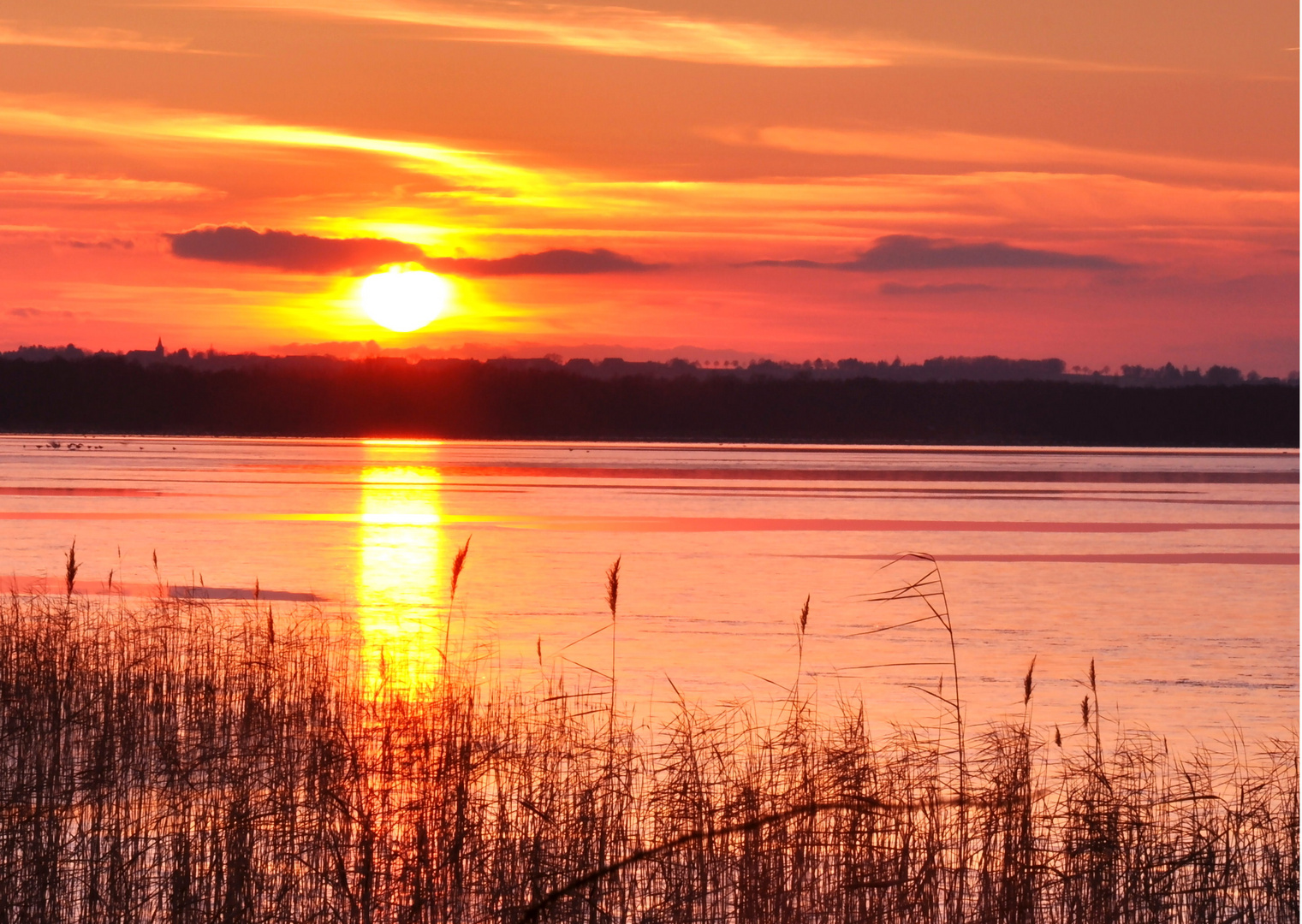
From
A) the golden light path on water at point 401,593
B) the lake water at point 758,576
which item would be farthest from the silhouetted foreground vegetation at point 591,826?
the lake water at point 758,576

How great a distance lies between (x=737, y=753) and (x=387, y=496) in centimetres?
4936

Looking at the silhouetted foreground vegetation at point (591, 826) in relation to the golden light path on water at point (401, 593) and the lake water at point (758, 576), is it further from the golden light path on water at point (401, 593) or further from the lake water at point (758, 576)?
the lake water at point (758, 576)

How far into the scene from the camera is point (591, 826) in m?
9.05

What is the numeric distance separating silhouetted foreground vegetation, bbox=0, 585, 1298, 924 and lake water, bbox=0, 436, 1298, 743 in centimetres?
275

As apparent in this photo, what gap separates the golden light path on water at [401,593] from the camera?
16.2m

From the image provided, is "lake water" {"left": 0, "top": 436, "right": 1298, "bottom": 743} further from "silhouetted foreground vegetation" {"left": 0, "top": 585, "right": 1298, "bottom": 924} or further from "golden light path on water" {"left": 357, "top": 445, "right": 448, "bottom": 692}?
"silhouetted foreground vegetation" {"left": 0, "top": 585, "right": 1298, "bottom": 924}

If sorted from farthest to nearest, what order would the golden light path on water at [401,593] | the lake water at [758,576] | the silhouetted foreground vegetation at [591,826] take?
the lake water at [758,576], the golden light path on water at [401,593], the silhouetted foreground vegetation at [591,826]

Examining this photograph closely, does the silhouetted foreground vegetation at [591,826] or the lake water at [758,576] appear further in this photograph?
the lake water at [758,576]

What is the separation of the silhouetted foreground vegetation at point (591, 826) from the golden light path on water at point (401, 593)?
2.32m

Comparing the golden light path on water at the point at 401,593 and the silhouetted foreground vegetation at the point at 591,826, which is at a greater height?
the silhouetted foreground vegetation at the point at 591,826

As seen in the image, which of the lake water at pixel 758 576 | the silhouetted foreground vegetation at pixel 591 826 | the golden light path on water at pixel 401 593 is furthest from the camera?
the lake water at pixel 758 576

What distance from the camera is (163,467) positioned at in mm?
81438

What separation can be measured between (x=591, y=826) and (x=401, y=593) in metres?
16.9

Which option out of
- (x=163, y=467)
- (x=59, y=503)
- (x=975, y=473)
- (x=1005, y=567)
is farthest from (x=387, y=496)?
(x=975, y=473)
